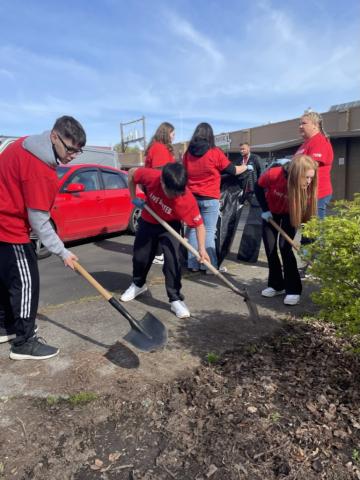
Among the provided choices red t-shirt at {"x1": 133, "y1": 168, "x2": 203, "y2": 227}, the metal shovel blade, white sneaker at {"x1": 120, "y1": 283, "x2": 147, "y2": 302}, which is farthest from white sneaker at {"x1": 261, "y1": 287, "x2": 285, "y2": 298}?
the metal shovel blade

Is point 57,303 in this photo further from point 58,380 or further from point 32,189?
point 32,189

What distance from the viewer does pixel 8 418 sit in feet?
7.97

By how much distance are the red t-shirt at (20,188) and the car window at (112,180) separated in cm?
494

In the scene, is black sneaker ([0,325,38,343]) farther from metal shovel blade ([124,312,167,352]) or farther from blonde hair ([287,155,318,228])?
blonde hair ([287,155,318,228])

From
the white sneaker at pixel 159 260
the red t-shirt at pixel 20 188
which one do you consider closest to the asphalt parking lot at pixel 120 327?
the white sneaker at pixel 159 260

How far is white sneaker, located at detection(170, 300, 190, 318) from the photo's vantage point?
393 centimetres

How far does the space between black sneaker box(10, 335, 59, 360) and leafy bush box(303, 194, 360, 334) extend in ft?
6.76

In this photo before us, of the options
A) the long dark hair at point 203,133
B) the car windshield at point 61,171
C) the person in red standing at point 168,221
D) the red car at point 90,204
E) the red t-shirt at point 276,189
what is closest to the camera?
the person in red standing at point 168,221

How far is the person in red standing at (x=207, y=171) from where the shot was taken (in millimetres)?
4938

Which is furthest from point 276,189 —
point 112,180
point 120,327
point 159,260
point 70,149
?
point 112,180

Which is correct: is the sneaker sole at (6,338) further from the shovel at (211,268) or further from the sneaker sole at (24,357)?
the shovel at (211,268)

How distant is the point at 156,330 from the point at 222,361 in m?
0.55

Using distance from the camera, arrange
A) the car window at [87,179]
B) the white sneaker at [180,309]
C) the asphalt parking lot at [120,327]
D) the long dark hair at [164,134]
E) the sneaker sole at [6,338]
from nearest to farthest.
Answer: the asphalt parking lot at [120,327] → the sneaker sole at [6,338] → the white sneaker at [180,309] → the long dark hair at [164,134] → the car window at [87,179]

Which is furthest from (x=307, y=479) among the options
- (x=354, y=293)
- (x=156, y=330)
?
(x=156, y=330)
